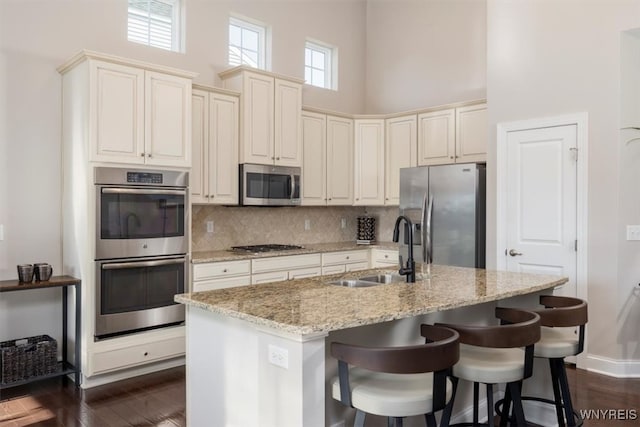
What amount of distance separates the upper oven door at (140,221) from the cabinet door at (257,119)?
38.8 inches

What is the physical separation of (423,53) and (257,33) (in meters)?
2.12

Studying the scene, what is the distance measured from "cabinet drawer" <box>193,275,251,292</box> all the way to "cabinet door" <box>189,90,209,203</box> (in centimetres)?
77

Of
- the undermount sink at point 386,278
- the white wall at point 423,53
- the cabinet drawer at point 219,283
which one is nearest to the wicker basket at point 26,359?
the cabinet drawer at point 219,283

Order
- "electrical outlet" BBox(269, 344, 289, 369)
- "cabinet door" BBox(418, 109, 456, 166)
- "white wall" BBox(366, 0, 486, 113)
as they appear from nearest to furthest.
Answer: "electrical outlet" BBox(269, 344, 289, 369), "cabinet door" BBox(418, 109, 456, 166), "white wall" BBox(366, 0, 486, 113)

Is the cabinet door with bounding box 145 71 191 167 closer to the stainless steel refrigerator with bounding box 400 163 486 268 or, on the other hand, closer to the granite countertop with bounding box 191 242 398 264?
the granite countertop with bounding box 191 242 398 264

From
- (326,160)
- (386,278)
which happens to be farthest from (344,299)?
(326,160)

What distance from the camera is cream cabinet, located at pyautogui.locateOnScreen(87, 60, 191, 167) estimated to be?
11.8ft

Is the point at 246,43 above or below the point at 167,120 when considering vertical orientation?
above

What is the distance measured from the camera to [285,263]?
4.83 m

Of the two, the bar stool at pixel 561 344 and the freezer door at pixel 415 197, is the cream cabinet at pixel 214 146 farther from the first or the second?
the bar stool at pixel 561 344

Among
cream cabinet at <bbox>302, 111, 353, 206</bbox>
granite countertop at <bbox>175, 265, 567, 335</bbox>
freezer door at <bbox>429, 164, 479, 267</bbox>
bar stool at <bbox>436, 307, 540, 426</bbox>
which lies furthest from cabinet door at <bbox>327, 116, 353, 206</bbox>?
bar stool at <bbox>436, 307, 540, 426</bbox>

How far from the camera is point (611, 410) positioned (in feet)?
10.2

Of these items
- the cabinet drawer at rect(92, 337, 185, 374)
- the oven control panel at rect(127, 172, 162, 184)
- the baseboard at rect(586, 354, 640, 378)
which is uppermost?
the oven control panel at rect(127, 172, 162, 184)

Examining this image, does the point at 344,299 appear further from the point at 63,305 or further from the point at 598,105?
the point at 598,105
